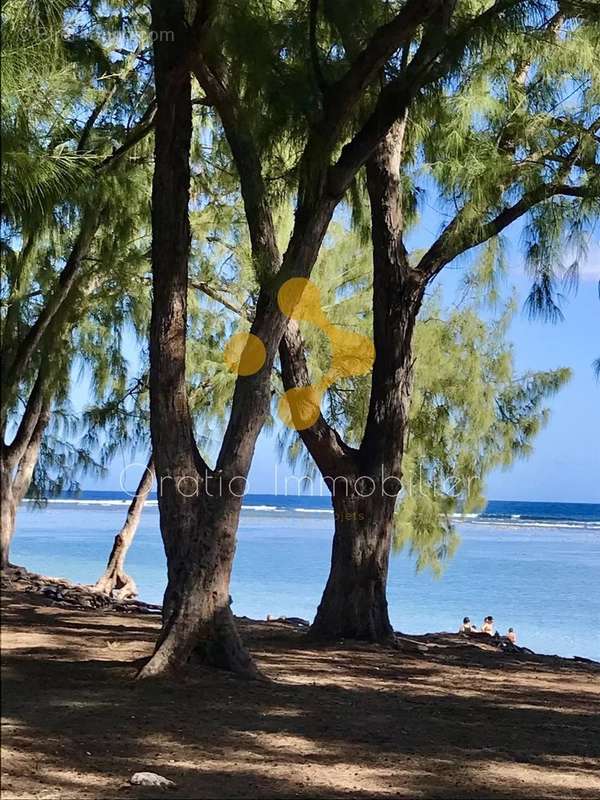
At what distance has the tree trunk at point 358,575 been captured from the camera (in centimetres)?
435

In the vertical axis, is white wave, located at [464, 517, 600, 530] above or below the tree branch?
below

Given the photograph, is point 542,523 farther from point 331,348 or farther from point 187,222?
point 187,222

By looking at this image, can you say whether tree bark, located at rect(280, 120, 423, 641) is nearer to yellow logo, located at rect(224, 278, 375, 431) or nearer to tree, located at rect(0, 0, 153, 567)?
yellow logo, located at rect(224, 278, 375, 431)

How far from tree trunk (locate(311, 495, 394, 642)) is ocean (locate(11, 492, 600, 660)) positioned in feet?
0.85

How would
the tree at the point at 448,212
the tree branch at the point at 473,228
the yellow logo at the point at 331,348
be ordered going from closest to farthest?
the tree at the point at 448,212
the tree branch at the point at 473,228
the yellow logo at the point at 331,348

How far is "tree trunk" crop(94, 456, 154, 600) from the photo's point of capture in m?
6.84

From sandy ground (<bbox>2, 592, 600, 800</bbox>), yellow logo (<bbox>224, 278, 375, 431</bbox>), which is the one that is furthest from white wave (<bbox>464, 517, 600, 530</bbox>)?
sandy ground (<bbox>2, 592, 600, 800</bbox>)

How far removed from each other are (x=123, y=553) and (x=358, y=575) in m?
2.96

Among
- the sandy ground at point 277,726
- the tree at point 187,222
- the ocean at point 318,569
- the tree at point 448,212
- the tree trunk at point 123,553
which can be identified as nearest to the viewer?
the sandy ground at point 277,726

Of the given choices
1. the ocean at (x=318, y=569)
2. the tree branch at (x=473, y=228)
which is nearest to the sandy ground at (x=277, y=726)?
the ocean at (x=318, y=569)

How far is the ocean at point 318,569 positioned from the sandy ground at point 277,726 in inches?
9.9

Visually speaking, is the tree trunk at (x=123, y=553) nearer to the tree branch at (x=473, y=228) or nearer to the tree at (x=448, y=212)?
the tree at (x=448, y=212)

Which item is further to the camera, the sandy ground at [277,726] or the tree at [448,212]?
the tree at [448,212]

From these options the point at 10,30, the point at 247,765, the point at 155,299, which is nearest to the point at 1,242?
the point at 10,30
